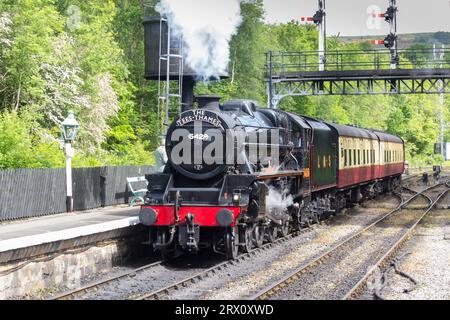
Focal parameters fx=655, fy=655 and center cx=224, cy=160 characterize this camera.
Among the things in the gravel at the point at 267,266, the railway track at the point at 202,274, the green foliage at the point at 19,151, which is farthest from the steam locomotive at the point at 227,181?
the green foliage at the point at 19,151

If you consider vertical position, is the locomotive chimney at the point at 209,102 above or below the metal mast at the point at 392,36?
below

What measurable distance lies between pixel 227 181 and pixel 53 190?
7500mm

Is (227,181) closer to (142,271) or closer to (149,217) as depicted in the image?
(149,217)

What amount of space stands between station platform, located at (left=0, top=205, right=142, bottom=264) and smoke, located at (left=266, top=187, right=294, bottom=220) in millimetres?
2837

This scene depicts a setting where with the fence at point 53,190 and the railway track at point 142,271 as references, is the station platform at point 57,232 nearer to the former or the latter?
the fence at point 53,190

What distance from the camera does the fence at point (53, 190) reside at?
16.7m

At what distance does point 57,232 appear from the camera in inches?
442

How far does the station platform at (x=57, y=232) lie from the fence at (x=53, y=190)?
18.7 inches

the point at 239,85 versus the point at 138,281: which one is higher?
the point at 239,85

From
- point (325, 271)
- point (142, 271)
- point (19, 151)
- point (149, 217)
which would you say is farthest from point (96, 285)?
point (19, 151)
